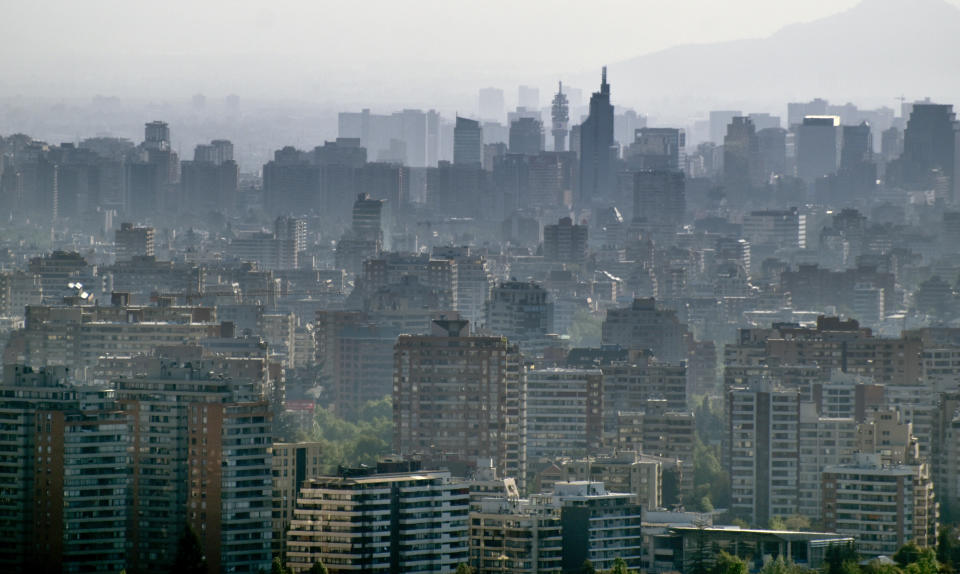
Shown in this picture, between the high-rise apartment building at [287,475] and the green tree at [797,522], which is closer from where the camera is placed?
the high-rise apartment building at [287,475]

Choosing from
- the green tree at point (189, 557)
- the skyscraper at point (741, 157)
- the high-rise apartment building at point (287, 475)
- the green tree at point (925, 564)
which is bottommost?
the green tree at point (925, 564)

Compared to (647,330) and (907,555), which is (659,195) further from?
(907,555)

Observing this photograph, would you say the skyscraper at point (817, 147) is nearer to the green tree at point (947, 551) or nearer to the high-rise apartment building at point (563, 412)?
the high-rise apartment building at point (563, 412)

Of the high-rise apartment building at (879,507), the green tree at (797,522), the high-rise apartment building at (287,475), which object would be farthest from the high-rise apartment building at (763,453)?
the high-rise apartment building at (287,475)

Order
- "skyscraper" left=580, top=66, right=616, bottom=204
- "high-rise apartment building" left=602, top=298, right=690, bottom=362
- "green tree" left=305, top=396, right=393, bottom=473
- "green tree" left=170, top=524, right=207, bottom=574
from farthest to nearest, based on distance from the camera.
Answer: "skyscraper" left=580, top=66, right=616, bottom=204
"high-rise apartment building" left=602, top=298, right=690, bottom=362
"green tree" left=305, top=396, right=393, bottom=473
"green tree" left=170, top=524, right=207, bottom=574

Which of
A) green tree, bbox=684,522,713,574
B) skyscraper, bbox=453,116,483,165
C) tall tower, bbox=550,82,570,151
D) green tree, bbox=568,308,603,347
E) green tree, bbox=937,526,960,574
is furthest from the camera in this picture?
tall tower, bbox=550,82,570,151

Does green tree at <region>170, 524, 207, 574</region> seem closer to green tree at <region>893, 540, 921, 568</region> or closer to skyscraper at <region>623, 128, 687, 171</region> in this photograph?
green tree at <region>893, 540, 921, 568</region>

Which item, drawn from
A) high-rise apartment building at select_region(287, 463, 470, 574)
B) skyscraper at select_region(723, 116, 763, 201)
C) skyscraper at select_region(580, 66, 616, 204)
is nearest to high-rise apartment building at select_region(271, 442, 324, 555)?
high-rise apartment building at select_region(287, 463, 470, 574)
